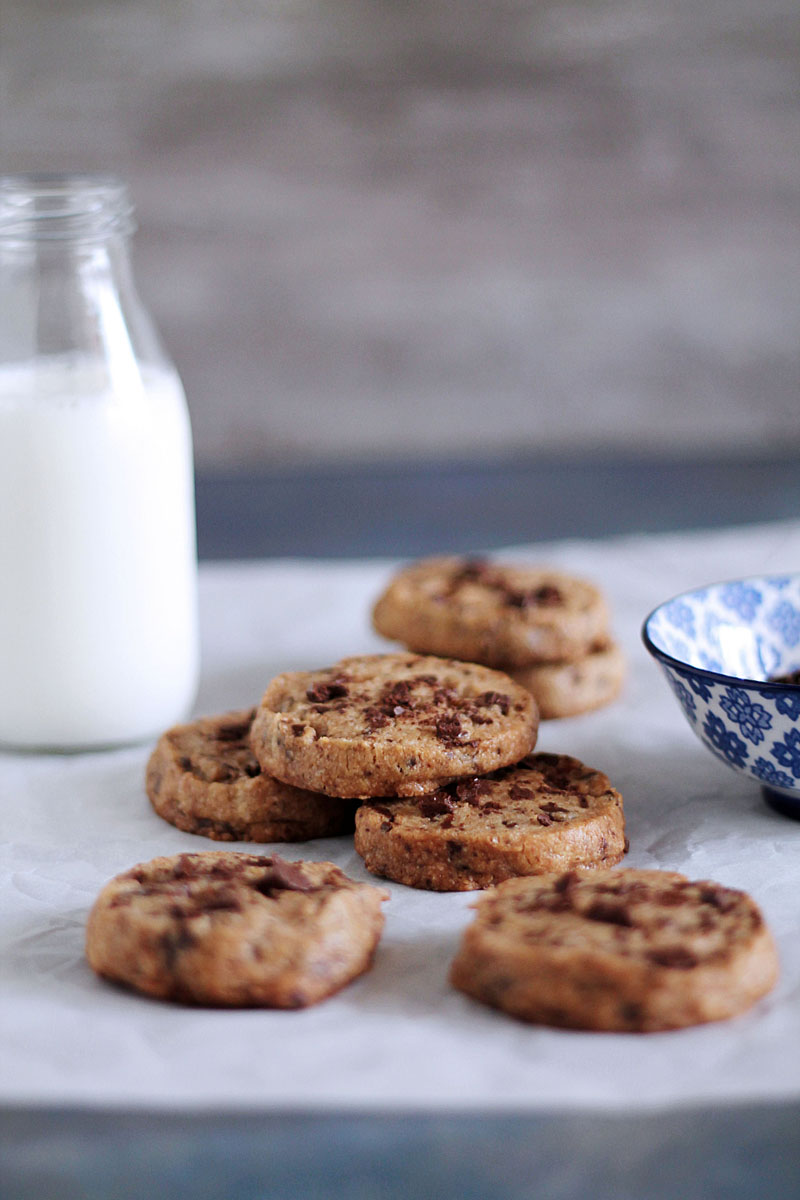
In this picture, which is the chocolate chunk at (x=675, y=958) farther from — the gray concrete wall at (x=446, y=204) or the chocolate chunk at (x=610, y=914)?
the gray concrete wall at (x=446, y=204)

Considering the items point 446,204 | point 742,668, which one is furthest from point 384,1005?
Answer: point 446,204

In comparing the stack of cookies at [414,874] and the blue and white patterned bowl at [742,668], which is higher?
the blue and white patterned bowl at [742,668]

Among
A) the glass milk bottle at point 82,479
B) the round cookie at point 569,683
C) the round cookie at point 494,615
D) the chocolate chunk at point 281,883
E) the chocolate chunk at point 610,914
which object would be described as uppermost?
the glass milk bottle at point 82,479

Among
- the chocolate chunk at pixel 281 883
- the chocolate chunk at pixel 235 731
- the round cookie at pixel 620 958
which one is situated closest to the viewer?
the round cookie at pixel 620 958

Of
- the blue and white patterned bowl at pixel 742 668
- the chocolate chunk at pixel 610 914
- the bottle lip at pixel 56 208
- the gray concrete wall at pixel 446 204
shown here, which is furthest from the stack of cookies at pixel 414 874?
the gray concrete wall at pixel 446 204

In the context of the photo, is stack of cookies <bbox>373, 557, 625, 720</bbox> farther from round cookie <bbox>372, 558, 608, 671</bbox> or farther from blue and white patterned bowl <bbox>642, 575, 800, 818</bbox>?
blue and white patterned bowl <bbox>642, 575, 800, 818</bbox>

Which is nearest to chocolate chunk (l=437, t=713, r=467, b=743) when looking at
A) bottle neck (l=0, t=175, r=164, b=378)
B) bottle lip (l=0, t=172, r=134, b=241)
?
bottle neck (l=0, t=175, r=164, b=378)
